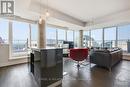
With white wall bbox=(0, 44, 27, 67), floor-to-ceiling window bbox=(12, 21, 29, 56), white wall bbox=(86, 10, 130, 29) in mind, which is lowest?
white wall bbox=(0, 44, 27, 67)

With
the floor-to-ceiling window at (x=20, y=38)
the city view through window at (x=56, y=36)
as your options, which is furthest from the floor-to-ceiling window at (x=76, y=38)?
the floor-to-ceiling window at (x=20, y=38)

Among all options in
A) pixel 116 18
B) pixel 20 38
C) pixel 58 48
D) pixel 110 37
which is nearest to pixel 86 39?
pixel 110 37

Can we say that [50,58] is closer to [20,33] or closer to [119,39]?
[20,33]

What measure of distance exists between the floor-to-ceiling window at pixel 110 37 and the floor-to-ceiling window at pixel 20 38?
Answer: 5.67 metres

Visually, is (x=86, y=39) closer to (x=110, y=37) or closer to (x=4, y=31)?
(x=110, y=37)

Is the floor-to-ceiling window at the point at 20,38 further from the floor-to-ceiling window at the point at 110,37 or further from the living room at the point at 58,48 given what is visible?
the floor-to-ceiling window at the point at 110,37

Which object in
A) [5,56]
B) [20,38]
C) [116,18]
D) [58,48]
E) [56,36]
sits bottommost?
[5,56]

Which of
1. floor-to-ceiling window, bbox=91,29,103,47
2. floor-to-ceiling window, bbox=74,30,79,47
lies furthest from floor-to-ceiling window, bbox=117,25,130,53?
floor-to-ceiling window, bbox=74,30,79,47

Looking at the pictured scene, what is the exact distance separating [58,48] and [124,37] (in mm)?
5963

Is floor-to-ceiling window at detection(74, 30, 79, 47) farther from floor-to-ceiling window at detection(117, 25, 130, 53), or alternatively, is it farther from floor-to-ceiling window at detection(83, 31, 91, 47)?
floor-to-ceiling window at detection(117, 25, 130, 53)

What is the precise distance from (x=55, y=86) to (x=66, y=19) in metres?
3.69

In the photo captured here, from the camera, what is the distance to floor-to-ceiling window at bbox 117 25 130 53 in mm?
6570

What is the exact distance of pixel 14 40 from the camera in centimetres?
523

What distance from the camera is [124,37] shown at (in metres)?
6.77
